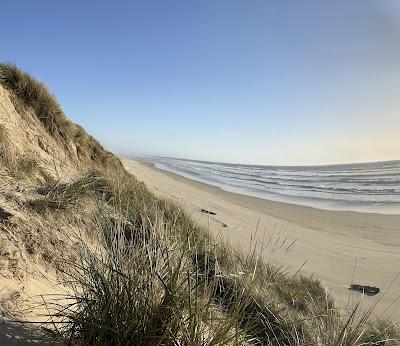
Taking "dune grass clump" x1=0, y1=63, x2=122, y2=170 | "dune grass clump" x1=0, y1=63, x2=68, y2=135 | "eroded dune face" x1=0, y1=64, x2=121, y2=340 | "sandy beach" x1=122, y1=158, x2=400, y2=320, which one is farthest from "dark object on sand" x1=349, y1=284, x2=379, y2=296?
"dune grass clump" x1=0, y1=63, x2=68, y2=135

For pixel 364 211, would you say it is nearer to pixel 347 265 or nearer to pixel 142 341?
pixel 347 265

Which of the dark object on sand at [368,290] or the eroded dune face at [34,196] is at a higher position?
the eroded dune face at [34,196]

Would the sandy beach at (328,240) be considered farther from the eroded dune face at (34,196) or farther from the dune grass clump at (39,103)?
the dune grass clump at (39,103)

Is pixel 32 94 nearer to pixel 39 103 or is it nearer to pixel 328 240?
pixel 39 103

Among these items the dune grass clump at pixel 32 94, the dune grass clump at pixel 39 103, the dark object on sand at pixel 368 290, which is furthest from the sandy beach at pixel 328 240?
the dune grass clump at pixel 32 94

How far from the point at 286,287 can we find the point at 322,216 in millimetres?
14371

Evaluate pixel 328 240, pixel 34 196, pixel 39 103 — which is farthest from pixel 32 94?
pixel 328 240

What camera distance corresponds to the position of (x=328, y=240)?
1488 cm

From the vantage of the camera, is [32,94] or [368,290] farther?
[32,94]

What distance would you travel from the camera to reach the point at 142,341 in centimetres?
293

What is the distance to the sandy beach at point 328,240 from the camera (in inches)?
364

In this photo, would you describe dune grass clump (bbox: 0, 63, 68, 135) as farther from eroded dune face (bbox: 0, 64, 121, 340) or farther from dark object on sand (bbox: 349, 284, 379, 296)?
dark object on sand (bbox: 349, 284, 379, 296)

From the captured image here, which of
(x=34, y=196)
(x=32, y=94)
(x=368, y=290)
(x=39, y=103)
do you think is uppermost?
(x=32, y=94)

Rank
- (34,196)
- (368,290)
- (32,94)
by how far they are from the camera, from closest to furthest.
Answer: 1. (34,196)
2. (368,290)
3. (32,94)
